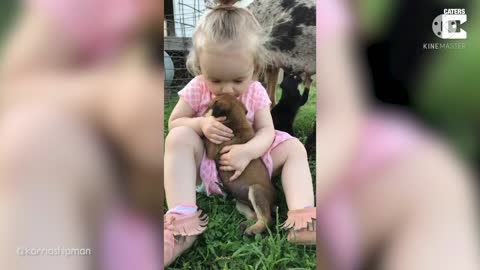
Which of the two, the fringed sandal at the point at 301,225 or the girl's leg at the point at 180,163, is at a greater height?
the girl's leg at the point at 180,163

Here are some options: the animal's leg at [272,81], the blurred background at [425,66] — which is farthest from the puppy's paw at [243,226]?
the blurred background at [425,66]

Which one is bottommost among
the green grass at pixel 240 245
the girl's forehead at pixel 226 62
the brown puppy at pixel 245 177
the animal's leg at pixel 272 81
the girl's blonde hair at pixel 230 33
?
the green grass at pixel 240 245

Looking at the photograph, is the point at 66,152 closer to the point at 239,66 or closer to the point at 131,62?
the point at 131,62

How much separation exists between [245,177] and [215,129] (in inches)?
9.8

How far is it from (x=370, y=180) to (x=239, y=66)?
760 millimetres

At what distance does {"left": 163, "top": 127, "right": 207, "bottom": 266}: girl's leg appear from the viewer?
2.12 m

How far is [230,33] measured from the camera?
2107 mm

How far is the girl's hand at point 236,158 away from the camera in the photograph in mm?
2127

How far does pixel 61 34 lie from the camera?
7.06 feet

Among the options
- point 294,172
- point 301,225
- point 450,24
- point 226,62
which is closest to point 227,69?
point 226,62

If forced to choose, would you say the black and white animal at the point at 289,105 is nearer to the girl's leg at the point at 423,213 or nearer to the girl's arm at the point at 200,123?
the girl's arm at the point at 200,123

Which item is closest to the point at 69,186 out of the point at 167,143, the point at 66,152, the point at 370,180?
the point at 66,152

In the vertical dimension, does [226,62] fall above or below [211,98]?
above

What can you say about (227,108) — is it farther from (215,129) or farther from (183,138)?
(183,138)
